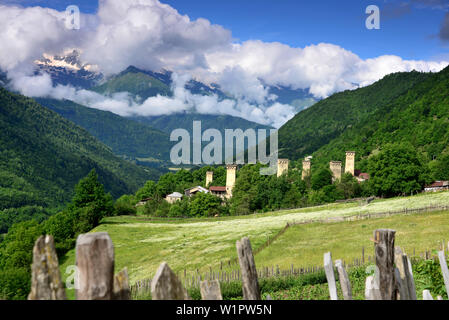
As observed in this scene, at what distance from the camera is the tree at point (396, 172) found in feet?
273

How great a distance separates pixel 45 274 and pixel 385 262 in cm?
511

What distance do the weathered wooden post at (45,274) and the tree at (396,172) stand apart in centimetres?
8692

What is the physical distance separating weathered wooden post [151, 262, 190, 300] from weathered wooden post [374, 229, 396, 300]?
3183mm

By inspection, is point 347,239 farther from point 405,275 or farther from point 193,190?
point 193,190

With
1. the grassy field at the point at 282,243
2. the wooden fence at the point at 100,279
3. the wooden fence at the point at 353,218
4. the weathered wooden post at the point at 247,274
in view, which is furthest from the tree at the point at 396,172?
the weathered wooden post at the point at 247,274

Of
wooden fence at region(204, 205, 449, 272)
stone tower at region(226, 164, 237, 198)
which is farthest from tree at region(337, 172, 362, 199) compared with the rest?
stone tower at region(226, 164, 237, 198)

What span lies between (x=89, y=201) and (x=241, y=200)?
47.1m

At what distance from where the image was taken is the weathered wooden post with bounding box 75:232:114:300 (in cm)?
482

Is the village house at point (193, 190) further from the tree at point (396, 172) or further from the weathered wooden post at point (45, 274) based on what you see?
the weathered wooden post at point (45, 274)

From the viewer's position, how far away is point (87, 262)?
15.9ft

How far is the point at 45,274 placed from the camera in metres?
5.04

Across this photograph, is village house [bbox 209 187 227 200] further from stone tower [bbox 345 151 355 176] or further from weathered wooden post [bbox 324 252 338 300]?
weathered wooden post [bbox 324 252 338 300]
